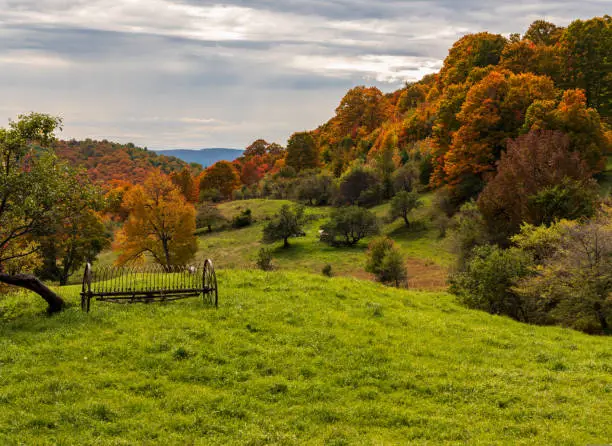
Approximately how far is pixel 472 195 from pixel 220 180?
82478 millimetres

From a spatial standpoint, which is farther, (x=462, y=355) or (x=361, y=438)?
(x=462, y=355)

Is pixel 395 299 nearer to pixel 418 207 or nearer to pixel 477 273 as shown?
pixel 477 273

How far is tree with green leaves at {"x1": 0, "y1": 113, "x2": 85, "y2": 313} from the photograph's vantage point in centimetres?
1772

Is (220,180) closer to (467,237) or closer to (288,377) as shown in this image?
(467,237)

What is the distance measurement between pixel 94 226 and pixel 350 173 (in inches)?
1914

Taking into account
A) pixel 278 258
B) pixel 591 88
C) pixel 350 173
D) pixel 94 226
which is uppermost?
pixel 591 88

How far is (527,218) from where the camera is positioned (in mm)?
35438

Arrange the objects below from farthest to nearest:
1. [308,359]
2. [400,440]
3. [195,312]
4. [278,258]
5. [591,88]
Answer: [591,88], [278,258], [195,312], [308,359], [400,440]

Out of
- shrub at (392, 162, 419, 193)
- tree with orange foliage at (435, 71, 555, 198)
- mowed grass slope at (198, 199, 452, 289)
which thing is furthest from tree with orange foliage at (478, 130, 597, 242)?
shrub at (392, 162, 419, 193)

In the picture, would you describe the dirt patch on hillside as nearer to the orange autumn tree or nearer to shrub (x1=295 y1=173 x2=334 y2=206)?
the orange autumn tree

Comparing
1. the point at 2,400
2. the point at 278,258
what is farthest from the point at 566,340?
the point at 278,258

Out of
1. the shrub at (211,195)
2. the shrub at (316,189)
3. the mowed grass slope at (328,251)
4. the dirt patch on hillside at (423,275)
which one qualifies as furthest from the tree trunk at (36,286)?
the shrub at (211,195)

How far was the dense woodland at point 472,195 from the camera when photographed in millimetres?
19734

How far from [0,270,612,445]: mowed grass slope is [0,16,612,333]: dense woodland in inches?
162
